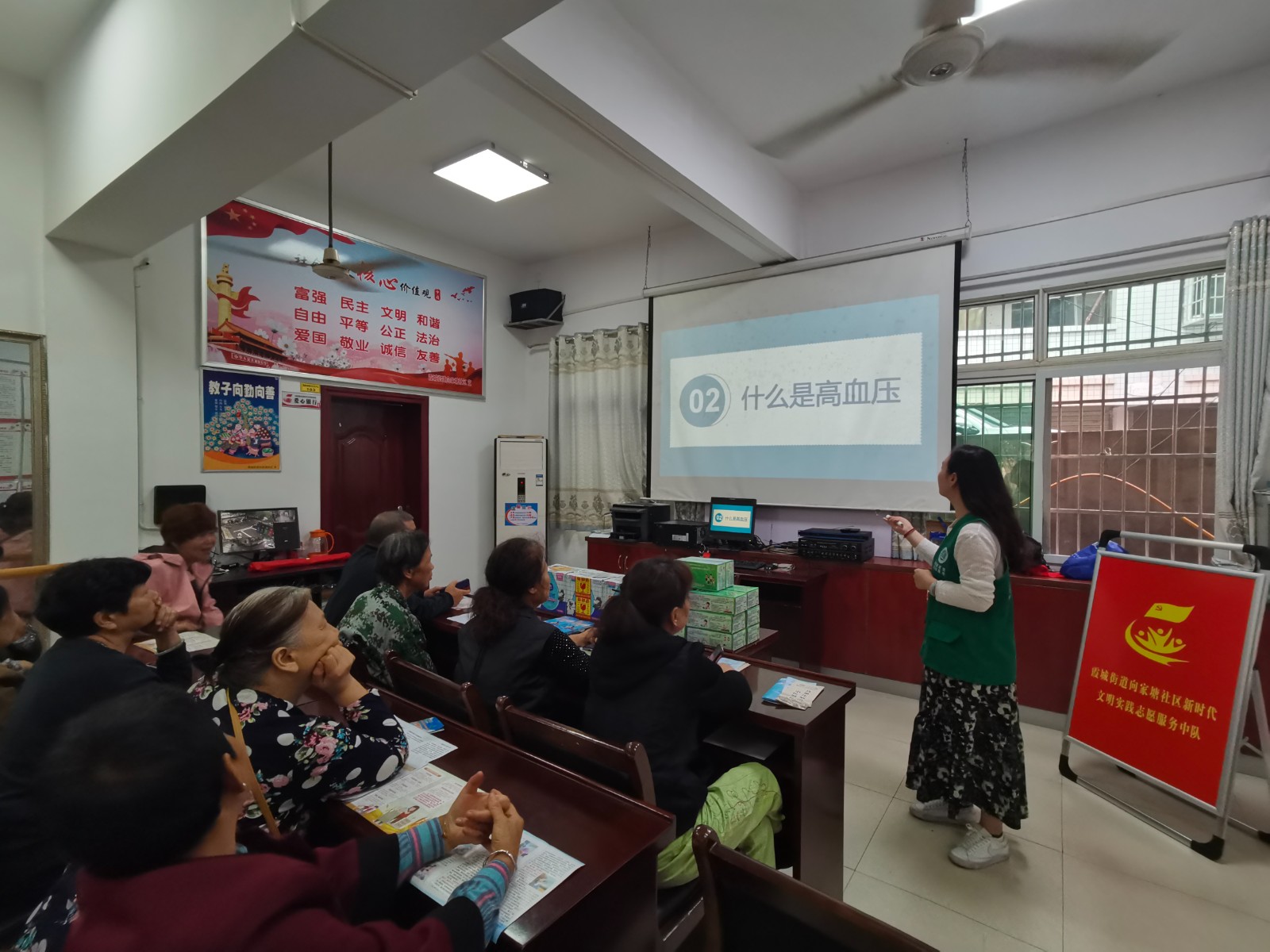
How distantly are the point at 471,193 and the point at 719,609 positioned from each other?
137 inches

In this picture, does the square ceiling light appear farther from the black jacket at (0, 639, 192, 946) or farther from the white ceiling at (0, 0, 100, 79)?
the black jacket at (0, 639, 192, 946)

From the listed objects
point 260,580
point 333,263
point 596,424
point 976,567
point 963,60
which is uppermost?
point 963,60

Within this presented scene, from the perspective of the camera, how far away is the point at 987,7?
2.34 m

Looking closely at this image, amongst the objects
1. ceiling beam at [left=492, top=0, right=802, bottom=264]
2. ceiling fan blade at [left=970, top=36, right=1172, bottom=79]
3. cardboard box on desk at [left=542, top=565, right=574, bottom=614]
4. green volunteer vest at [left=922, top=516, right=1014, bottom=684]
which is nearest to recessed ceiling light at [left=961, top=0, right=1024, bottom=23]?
ceiling fan blade at [left=970, top=36, right=1172, bottom=79]

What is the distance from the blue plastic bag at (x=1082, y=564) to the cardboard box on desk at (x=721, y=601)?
198 cm

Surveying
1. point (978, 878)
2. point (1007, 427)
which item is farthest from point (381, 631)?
point (1007, 427)

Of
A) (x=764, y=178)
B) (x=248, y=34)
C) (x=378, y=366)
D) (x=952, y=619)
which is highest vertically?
(x=764, y=178)

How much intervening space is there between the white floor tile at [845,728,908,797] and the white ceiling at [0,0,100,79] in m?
4.52

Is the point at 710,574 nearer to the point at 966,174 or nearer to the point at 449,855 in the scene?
the point at 449,855

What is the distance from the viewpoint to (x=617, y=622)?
151 centimetres

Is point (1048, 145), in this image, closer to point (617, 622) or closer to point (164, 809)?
point (617, 622)

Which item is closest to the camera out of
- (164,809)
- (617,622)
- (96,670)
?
(164,809)

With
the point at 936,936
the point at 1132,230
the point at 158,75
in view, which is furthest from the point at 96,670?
the point at 1132,230

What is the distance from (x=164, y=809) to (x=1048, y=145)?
14.7 ft
